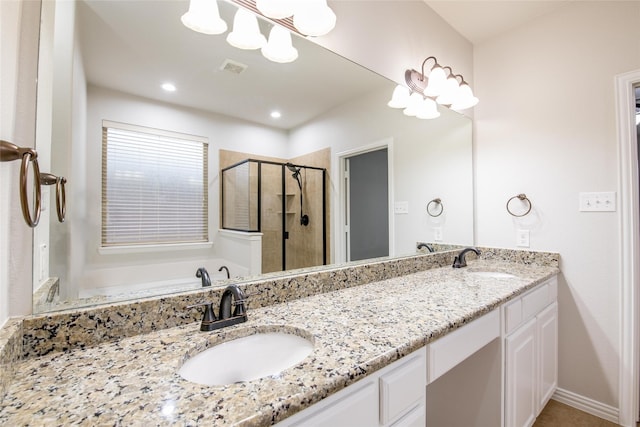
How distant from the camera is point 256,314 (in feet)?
3.34

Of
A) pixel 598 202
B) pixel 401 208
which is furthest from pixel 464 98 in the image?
pixel 598 202

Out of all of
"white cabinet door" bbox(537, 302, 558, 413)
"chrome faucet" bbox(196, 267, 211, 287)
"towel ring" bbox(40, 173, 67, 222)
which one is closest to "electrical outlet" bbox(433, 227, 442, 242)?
"white cabinet door" bbox(537, 302, 558, 413)

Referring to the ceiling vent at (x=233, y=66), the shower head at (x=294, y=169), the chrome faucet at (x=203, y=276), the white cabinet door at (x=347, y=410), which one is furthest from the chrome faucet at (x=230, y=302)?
the ceiling vent at (x=233, y=66)

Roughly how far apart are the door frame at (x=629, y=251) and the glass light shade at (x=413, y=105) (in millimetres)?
1107

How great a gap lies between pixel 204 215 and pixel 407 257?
4.02 feet

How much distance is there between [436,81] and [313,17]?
1.07m

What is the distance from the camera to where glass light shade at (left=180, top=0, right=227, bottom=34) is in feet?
3.28

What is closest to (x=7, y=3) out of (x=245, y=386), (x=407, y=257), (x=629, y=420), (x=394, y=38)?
(x=245, y=386)

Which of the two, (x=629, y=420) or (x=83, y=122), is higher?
(x=83, y=122)

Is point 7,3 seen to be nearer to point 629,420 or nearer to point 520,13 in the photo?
point 520,13

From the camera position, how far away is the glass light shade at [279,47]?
1215mm

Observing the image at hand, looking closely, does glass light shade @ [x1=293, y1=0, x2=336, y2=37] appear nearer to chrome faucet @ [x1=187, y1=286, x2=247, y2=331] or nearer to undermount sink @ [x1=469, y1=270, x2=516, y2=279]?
chrome faucet @ [x1=187, y1=286, x2=247, y2=331]

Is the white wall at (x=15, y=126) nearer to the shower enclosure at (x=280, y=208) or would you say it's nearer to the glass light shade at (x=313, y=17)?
the shower enclosure at (x=280, y=208)

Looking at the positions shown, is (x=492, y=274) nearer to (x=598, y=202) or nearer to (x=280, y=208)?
(x=598, y=202)
